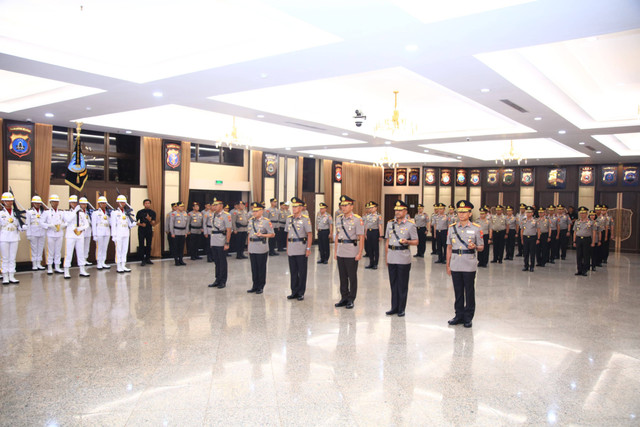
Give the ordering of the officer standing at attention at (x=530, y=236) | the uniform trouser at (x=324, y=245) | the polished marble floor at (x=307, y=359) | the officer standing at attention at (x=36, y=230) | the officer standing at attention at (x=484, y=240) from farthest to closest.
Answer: the uniform trouser at (x=324, y=245) → the officer standing at attention at (x=484, y=240) → the officer standing at attention at (x=530, y=236) → the officer standing at attention at (x=36, y=230) → the polished marble floor at (x=307, y=359)

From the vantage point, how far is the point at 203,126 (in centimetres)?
1148

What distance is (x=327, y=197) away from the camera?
17.2 meters

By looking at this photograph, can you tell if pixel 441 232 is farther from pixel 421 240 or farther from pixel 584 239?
pixel 584 239

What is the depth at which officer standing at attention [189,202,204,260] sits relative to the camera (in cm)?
1162

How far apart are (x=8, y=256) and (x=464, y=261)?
8027mm

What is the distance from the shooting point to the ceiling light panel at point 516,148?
43.0ft

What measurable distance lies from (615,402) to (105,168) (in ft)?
36.7

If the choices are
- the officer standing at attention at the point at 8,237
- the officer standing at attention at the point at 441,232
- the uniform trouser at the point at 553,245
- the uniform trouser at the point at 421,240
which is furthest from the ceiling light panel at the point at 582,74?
the officer standing at attention at the point at 8,237

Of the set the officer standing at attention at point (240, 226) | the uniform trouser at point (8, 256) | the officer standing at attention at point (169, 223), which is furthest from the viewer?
the officer standing at attention at point (240, 226)

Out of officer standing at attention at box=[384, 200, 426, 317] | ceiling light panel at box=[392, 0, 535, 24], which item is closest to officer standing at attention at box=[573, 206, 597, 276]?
officer standing at attention at box=[384, 200, 426, 317]

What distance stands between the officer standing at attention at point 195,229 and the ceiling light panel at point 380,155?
15.3ft

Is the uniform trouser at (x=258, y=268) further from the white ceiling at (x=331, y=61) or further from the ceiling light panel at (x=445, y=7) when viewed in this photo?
the ceiling light panel at (x=445, y=7)

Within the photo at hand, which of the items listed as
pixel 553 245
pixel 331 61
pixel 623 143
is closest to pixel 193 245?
pixel 331 61

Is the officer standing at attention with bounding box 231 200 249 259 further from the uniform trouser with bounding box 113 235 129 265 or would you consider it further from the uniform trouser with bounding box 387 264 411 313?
the uniform trouser with bounding box 387 264 411 313
